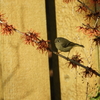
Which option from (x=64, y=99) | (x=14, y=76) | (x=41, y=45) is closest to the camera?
(x=41, y=45)

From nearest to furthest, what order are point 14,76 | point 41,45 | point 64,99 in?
point 41,45, point 14,76, point 64,99

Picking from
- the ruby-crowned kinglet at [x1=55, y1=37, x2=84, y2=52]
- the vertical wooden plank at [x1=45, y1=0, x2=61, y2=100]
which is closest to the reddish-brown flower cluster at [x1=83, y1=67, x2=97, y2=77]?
the ruby-crowned kinglet at [x1=55, y1=37, x2=84, y2=52]

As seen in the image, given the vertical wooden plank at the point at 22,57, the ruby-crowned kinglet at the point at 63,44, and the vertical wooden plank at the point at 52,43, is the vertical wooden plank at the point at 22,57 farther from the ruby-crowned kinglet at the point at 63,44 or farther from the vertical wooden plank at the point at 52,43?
the ruby-crowned kinglet at the point at 63,44

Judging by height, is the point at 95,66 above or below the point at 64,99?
above

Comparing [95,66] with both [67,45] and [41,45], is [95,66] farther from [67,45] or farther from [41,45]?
[41,45]

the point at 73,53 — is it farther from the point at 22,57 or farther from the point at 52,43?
the point at 22,57

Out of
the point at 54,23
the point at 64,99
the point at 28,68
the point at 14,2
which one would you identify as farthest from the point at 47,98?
the point at 14,2

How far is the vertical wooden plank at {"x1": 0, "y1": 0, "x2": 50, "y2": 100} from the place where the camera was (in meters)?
1.34

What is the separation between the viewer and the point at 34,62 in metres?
1.38

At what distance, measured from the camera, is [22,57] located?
1364 millimetres

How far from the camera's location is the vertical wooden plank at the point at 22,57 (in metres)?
1.34

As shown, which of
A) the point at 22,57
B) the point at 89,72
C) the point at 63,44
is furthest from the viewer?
the point at 22,57

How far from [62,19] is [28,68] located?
432 mm

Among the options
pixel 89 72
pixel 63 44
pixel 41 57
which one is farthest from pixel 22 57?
pixel 89 72
